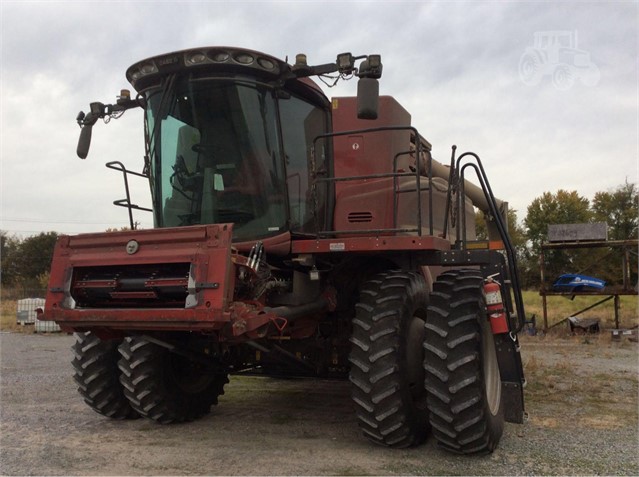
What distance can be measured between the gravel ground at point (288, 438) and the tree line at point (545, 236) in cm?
3520

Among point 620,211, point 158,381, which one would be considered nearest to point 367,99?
point 158,381

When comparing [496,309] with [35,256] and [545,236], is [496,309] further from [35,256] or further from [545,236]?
[35,256]

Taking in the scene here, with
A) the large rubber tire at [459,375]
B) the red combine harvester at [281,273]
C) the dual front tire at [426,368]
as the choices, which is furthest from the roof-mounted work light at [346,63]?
the large rubber tire at [459,375]

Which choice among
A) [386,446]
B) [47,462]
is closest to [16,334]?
[47,462]

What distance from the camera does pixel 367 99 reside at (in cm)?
457

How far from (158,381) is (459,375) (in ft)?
9.74

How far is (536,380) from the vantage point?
8508 millimetres

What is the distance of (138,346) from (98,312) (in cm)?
118

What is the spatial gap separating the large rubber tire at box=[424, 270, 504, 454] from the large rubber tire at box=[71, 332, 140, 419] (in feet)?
10.9

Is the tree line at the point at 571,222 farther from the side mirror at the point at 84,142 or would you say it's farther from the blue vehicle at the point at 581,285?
the side mirror at the point at 84,142

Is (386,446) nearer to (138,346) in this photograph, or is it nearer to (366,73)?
(138,346)

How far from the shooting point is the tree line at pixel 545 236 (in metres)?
41.3

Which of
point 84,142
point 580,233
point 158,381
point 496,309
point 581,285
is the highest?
point 84,142

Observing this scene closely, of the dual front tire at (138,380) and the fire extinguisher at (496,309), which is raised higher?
the fire extinguisher at (496,309)
